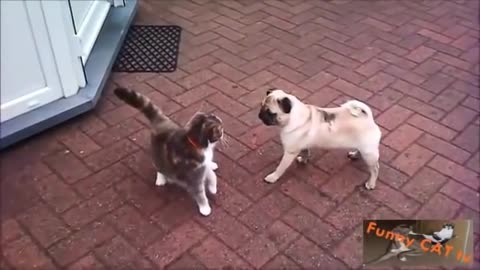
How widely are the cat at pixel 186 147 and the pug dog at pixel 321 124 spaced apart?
0.85ft

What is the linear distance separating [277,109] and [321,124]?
0.22 metres

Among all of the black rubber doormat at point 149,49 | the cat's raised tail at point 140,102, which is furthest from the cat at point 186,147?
the black rubber doormat at point 149,49

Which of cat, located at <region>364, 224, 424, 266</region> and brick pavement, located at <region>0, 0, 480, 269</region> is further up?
cat, located at <region>364, 224, 424, 266</region>

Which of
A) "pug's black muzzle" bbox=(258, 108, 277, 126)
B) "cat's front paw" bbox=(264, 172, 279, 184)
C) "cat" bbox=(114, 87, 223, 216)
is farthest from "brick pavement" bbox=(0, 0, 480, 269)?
"pug's black muzzle" bbox=(258, 108, 277, 126)

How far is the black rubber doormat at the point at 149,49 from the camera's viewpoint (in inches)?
132

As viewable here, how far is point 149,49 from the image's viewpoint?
3535 mm

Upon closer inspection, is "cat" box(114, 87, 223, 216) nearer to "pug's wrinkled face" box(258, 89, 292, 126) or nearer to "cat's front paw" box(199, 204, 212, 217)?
"cat's front paw" box(199, 204, 212, 217)

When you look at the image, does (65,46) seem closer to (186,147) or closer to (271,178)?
(186,147)

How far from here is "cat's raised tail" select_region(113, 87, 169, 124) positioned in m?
2.23

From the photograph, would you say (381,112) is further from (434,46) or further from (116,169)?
(116,169)

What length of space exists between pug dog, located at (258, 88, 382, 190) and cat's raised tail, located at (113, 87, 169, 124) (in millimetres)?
462

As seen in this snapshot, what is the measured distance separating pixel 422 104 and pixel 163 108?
152 cm

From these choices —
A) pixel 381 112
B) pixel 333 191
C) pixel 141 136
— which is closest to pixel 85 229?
pixel 141 136

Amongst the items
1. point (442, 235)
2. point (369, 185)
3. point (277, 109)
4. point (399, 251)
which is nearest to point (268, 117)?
point (277, 109)
